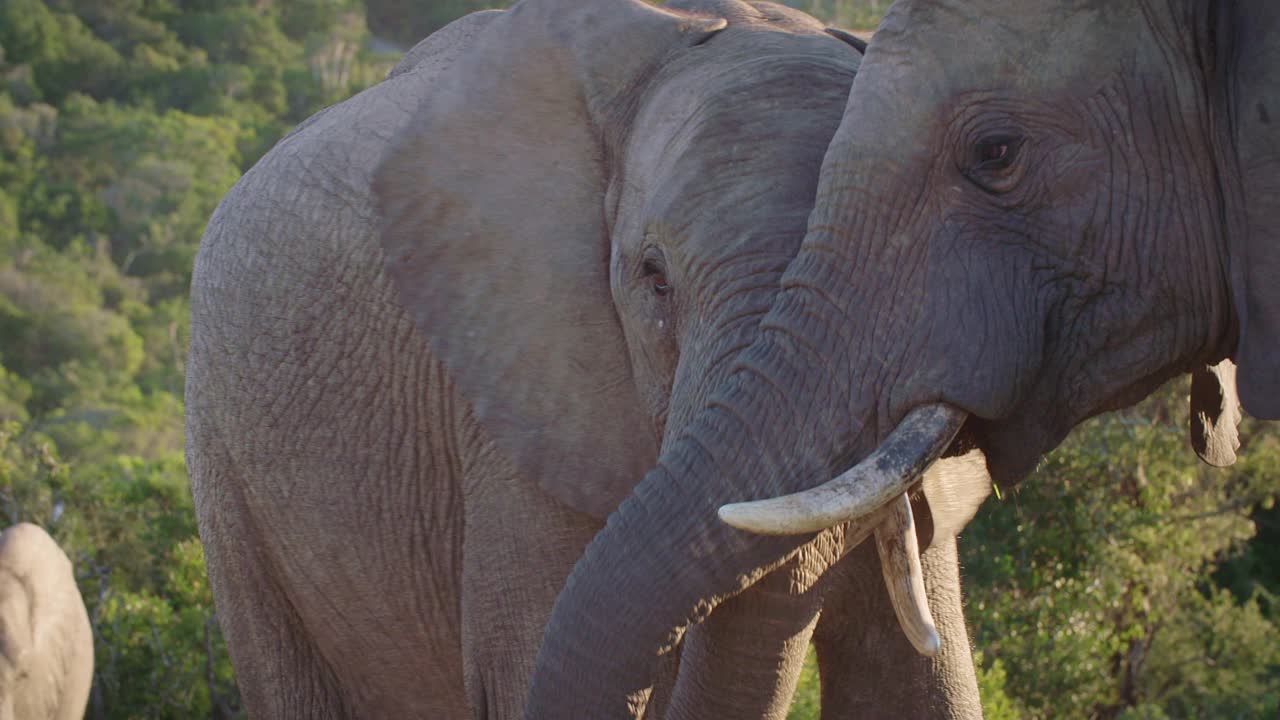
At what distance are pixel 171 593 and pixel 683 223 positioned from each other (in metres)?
4.66

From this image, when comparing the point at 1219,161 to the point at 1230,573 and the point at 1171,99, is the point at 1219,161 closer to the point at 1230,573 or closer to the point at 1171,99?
the point at 1171,99

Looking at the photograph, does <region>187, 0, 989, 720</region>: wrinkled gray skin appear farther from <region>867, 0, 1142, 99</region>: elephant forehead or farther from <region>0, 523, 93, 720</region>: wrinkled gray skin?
<region>0, 523, 93, 720</region>: wrinkled gray skin

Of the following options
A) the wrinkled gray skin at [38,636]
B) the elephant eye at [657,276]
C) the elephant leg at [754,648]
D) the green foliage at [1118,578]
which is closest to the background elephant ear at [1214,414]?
the elephant leg at [754,648]

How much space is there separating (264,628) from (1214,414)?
181cm

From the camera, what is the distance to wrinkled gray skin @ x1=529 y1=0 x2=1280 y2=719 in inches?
71.4

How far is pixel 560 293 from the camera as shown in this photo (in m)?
2.46

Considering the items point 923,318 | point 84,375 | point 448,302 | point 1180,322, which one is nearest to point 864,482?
point 923,318

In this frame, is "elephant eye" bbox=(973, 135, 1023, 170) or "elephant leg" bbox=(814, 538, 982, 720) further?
"elephant leg" bbox=(814, 538, 982, 720)

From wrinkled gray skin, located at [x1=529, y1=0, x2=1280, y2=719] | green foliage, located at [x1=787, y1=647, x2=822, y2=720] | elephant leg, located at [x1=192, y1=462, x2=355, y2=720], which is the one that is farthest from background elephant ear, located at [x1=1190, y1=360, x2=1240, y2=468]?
green foliage, located at [x1=787, y1=647, x2=822, y2=720]

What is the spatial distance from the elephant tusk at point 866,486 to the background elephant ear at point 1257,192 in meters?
0.32

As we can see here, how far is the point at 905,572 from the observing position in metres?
2.00

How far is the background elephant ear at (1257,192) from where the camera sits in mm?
1750

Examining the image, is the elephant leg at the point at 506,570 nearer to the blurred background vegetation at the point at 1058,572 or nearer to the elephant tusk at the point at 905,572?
the elephant tusk at the point at 905,572

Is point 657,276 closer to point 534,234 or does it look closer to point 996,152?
point 534,234
